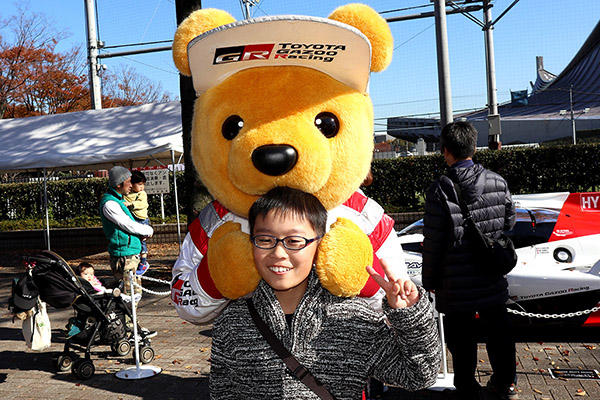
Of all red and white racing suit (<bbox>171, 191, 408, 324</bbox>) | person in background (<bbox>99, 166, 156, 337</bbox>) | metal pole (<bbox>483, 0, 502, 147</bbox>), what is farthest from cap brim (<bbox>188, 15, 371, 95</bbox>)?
metal pole (<bbox>483, 0, 502, 147</bbox>)

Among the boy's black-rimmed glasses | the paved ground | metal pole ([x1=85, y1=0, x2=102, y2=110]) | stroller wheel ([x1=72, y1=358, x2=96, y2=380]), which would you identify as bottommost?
the paved ground

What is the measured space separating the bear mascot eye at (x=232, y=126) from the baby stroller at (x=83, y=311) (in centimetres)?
384

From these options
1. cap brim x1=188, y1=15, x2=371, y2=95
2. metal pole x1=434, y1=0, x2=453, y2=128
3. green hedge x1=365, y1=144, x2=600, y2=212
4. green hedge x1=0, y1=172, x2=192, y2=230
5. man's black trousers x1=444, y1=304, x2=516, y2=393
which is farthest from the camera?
green hedge x1=0, y1=172, x2=192, y2=230

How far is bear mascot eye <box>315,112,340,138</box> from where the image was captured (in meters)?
2.20

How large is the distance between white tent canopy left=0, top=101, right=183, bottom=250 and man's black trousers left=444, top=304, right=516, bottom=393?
6634 millimetres

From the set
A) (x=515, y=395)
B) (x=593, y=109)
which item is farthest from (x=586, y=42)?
(x=515, y=395)

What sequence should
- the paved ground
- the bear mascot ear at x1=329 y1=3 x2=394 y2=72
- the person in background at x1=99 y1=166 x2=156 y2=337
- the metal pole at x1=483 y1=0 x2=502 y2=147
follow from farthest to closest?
1. the metal pole at x1=483 y1=0 x2=502 y2=147
2. the person in background at x1=99 y1=166 x2=156 y2=337
3. the paved ground
4. the bear mascot ear at x1=329 y1=3 x2=394 y2=72

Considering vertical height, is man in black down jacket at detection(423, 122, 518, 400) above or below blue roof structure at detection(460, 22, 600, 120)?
below

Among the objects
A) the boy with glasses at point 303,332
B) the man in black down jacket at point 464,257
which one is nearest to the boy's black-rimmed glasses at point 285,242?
the boy with glasses at point 303,332

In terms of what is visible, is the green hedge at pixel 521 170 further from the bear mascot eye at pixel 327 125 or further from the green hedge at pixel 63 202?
the bear mascot eye at pixel 327 125

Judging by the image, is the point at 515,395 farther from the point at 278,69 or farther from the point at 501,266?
the point at 278,69

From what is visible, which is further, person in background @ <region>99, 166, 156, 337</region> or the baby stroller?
person in background @ <region>99, 166, 156, 337</region>

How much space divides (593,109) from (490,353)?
55.2m

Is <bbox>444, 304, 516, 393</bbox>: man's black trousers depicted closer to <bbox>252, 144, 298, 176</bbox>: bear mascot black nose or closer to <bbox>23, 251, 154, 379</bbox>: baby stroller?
<bbox>252, 144, 298, 176</bbox>: bear mascot black nose
